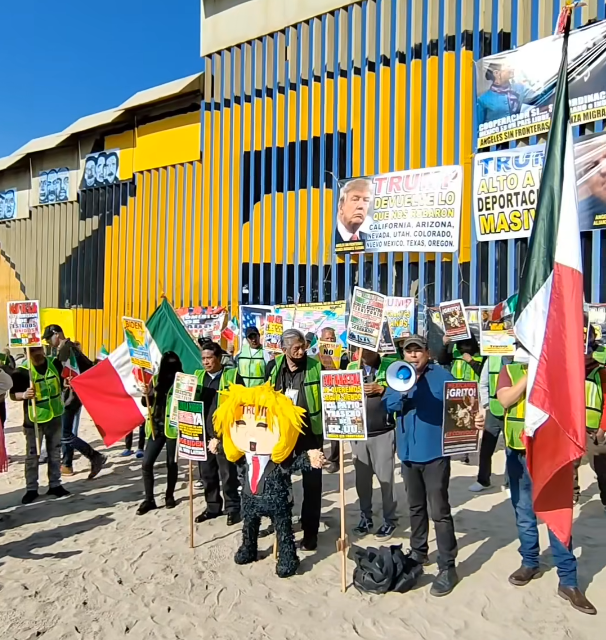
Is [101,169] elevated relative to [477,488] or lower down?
elevated

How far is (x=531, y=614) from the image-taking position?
14.5 ft

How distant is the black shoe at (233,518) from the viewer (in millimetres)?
6410

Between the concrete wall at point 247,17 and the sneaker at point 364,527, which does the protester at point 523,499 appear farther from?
the concrete wall at point 247,17

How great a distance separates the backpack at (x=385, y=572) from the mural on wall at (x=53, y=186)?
2269 cm

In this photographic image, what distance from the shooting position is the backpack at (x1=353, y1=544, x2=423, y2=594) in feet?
15.5

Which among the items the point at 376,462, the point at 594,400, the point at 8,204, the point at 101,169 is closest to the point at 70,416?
the point at 376,462

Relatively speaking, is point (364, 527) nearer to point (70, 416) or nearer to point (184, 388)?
point (184, 388)

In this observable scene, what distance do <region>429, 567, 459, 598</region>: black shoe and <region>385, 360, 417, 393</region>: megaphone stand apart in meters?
1.41

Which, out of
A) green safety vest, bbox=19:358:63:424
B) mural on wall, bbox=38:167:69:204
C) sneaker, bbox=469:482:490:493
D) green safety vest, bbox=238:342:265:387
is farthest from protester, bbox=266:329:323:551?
mural on wall, bbox=38:167:69:204

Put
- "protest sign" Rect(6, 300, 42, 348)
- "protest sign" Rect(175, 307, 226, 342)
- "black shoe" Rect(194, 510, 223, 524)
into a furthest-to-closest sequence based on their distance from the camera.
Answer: "protest sign" Rect(175, 307, 226, 342)
"protest sign" Rect(6, 300, 42, 348)
"black shoe" Rect(194, 510, 223, 524)

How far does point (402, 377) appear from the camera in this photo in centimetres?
473

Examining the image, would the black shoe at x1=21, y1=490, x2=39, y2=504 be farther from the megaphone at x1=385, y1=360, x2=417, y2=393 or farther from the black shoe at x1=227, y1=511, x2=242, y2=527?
the megaphone at x1=385, y1=360, x2=417, y2=393

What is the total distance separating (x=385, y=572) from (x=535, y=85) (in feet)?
35.2

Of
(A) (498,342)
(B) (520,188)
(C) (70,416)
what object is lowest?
(C) (70,416)
